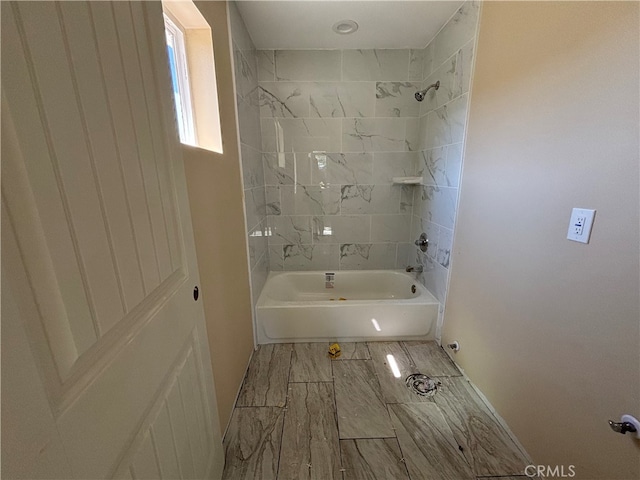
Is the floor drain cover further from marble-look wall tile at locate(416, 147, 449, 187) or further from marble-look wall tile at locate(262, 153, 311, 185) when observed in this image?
marble-look wall tile at locate(262, 153, 311, 185)

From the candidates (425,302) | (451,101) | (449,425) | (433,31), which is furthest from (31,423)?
(433,31)

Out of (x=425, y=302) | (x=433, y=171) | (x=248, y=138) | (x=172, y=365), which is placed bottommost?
(x=425, y=302)

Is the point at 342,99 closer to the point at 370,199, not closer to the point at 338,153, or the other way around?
the point at 338,153

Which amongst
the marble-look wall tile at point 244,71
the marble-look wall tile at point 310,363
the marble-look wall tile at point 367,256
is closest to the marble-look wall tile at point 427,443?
the marble-look wall tile at point 310,363

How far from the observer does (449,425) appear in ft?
4.74

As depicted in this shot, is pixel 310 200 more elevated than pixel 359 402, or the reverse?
pixel 310 200

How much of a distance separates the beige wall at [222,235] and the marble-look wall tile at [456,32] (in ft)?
4.93

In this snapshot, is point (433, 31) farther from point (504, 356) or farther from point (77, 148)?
point (77, 148)

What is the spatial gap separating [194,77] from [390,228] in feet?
6.82

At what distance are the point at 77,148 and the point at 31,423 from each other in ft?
1.42

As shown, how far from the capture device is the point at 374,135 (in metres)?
2.48

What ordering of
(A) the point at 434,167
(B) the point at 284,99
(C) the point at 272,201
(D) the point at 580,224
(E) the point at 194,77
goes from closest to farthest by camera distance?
1. (D) the point at 580,224
2. (E) the point at 194,77
3. (A) the point at 434,167
4. (B) the point at 284,99
5. (C) the point at 272,201

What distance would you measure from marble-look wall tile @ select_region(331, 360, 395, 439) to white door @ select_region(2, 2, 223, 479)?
37.2 inches

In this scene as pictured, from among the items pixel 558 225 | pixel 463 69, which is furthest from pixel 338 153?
pixel 558 225
